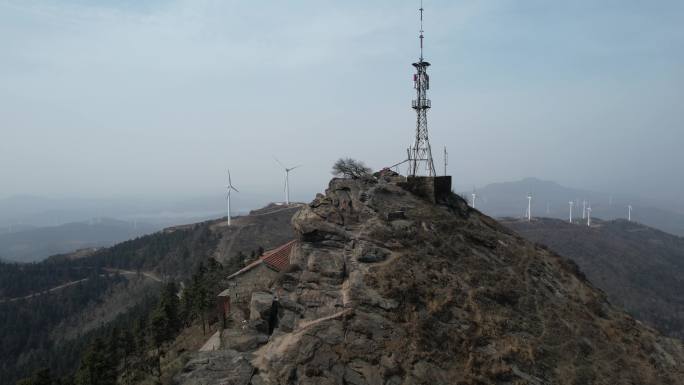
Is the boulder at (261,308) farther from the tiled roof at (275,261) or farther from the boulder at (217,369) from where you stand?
the tiled roof at (275,261)

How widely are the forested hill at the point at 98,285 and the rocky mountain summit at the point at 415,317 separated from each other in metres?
75.8

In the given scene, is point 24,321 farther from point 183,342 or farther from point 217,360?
point 217,360

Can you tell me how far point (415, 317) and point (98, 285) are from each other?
168 metres

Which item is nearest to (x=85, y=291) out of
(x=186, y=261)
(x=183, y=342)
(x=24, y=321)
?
(x=24, y=321)

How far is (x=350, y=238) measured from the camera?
30.2 m

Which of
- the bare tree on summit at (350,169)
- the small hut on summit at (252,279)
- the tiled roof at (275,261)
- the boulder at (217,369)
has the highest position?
the bare tree on summit at (350,169)

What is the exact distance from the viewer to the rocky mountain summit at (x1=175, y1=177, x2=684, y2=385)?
23922 millimetres

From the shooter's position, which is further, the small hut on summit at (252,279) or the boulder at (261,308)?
the small hut on summit at (252,279)

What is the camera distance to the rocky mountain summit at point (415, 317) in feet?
78.5

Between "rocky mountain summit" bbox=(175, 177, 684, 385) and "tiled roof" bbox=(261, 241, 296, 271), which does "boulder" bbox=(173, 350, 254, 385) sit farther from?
"tiled roof" bbox=(261, 241, 296, 271)

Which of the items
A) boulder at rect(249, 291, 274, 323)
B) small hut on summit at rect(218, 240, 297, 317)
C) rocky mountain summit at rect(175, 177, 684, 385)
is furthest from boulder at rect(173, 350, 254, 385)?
small hut on summit at rect(218, 240, 297, 317)

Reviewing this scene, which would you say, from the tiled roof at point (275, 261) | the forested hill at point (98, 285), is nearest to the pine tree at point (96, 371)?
the tiled roof at point (275, 261)

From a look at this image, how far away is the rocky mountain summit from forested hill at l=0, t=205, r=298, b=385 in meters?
75.8

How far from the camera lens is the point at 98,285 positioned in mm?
160250
